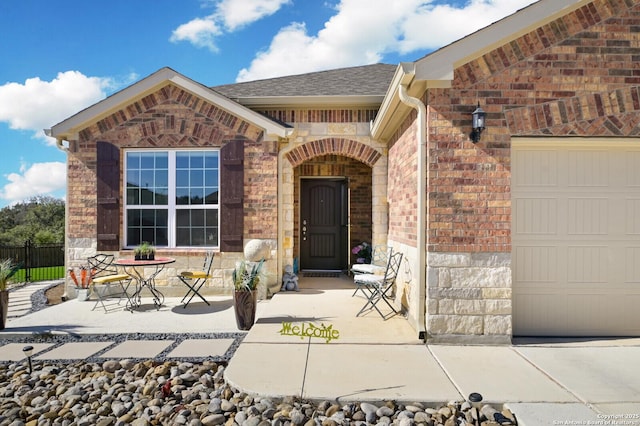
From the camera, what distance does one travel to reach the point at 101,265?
267 inches

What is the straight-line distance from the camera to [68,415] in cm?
290

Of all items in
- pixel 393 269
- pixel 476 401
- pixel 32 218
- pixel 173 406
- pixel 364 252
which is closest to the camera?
pixel 476 401

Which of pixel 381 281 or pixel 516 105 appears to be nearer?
pixel 516 105

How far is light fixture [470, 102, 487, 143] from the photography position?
3.93 m

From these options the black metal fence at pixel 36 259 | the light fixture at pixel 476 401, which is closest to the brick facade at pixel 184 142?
the light fixture at pixel 476 401

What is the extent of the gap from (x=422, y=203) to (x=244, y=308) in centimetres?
263

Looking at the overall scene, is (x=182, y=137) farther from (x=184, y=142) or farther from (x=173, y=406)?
(x=173, y=406)

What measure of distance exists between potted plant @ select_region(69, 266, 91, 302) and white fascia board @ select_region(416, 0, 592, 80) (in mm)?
6400

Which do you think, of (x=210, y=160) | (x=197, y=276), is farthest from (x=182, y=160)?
(x=197, y=276)

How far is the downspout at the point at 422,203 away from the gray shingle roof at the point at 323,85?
269 cm

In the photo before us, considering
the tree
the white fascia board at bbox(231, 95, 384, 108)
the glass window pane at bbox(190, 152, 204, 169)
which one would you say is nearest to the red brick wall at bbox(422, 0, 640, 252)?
the white fascia board at bbox(231, 95, 384, 108)

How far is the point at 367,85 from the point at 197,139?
11.8 feet

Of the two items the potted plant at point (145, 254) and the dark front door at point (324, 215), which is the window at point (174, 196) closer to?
the potted plant at point (145, 254)

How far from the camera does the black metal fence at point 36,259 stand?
31.9ft
